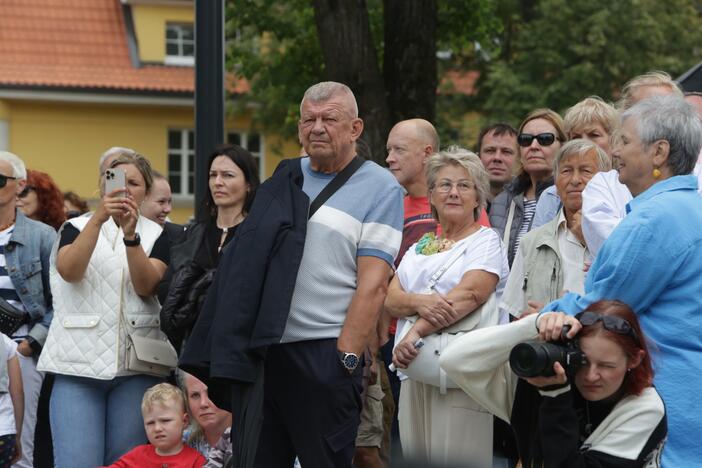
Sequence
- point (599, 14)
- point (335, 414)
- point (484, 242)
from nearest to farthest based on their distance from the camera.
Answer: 1. point (335, 414)
2. point (484, 242)
3. point (599, 14)

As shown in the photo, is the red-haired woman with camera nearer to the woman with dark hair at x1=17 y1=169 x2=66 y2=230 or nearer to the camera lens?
the camera lens

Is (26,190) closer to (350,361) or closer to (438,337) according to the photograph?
(438,337)

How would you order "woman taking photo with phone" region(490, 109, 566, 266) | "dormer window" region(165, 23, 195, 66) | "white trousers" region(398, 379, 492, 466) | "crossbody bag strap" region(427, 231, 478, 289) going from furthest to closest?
"dormer window" region(165, 23, 195, 66)
"woman taking photo with phone" region(490, 109, 566, 266)
"crossbody bag strap" region(427, 231, 478, 289)
"white trousers" region(398, 379, 492, 466)

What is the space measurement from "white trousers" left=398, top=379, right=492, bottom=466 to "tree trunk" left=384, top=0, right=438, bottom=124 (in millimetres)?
7454

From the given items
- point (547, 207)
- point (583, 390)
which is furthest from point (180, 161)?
point (583, 390)

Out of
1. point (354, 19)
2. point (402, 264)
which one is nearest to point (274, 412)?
point (402, 264)

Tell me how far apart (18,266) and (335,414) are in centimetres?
284

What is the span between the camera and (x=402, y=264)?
625cm

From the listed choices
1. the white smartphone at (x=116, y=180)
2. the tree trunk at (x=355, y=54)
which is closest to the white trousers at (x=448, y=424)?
the white smartphone at (x=116, y=180)

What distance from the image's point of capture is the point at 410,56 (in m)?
13.2

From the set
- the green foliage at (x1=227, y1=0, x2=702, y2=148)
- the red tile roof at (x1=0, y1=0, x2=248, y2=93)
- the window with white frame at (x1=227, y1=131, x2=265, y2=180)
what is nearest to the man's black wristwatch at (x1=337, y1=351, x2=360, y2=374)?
the green foliage at (x1=227, y1=0, x2=702, y2=148)

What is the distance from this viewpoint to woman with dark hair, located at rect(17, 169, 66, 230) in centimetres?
858

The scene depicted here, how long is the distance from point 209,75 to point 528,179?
1999 mm

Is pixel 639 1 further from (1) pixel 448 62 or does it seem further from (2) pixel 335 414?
(2) pixel 335 414
